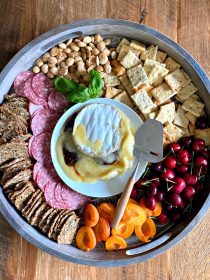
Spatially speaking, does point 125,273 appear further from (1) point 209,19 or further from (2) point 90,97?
(1) point 209,19

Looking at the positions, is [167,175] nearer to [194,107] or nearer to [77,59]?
[194,107]

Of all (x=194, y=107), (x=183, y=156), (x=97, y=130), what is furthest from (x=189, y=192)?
(x=97, y=130)

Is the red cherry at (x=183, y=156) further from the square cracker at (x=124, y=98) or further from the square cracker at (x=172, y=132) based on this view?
the square cracker at (x=124, y=98)

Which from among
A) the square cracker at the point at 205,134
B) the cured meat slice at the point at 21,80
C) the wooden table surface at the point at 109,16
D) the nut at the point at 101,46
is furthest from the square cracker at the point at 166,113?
the cured meat slice at the point at 21,80

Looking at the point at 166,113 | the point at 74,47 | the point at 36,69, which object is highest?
the point at 74,47

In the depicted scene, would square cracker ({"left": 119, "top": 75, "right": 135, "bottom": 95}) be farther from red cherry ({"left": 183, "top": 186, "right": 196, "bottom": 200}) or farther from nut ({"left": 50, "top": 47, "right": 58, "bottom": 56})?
red cherry ({"left": 183, "top": 186, "right": 196, "bottom": 200})
